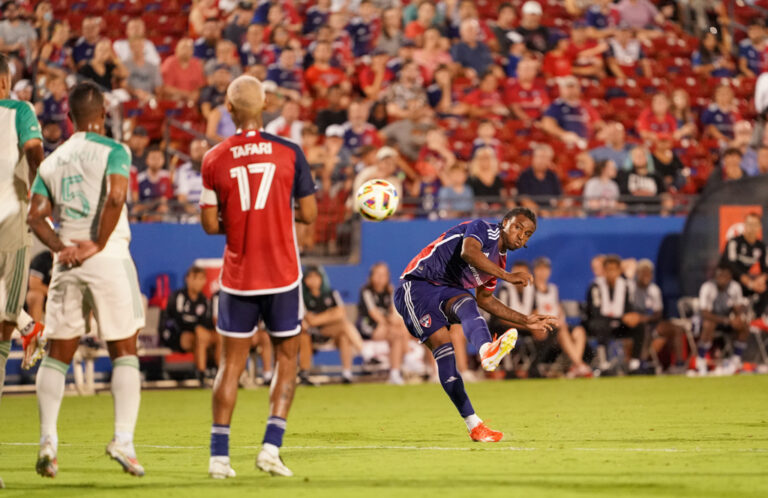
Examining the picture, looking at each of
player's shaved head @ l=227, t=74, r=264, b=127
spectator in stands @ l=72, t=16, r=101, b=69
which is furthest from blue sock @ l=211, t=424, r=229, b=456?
spectator in stands @ l=72, t=16, r=101, b=69

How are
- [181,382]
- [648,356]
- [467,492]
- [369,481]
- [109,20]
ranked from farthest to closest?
[109,20], [648,356], [181,382], [369,481], [467,492]

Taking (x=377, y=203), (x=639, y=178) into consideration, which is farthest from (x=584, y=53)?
(x=377, y=203)

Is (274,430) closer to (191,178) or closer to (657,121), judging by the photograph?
(191,178)

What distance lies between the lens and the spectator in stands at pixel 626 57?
24.3 m

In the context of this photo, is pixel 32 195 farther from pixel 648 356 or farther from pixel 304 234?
pixel 648 356

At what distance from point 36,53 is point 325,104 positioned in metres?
4.95

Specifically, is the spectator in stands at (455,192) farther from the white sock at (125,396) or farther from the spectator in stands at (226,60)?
the white sock at (125,396)

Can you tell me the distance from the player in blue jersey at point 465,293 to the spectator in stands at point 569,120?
37.7 feet

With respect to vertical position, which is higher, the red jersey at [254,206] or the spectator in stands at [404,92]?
the spectator in stands at [404,92]

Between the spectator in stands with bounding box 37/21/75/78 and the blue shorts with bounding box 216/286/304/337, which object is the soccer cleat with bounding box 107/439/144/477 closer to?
the blue shorts with bounding box 216/286/304/337

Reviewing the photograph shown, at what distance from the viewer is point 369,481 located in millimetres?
7508

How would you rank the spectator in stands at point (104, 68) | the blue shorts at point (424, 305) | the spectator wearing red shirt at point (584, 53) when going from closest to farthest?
the blue shorts at point (424, 305) < the spectator in stands at point (104, 68) < the spectator wearing red shirt at point (584, 53)

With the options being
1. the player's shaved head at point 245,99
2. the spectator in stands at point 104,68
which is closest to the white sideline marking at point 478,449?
the player's shaved head at point 245,99

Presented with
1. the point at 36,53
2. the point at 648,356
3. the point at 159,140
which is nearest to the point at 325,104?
the point at 159,140
